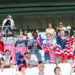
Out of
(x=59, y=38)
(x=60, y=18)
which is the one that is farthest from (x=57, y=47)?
(x=60, y=18)

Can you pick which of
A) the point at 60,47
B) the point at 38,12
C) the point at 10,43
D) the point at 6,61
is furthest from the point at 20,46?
the point at 38,12

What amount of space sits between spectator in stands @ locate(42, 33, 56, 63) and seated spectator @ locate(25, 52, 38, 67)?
0.37m

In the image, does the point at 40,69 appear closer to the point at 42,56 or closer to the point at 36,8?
the point at 42,56

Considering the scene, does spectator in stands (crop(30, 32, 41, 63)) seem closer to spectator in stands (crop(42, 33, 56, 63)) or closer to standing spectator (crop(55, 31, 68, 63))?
spectator in stands (crop(42, 33, 56, 63))

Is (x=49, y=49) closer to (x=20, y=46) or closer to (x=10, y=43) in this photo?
(x=20, y=46)

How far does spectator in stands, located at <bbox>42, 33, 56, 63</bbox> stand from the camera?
479 inches

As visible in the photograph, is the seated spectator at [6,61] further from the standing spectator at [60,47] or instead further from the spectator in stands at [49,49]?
the standing spectator at [60,47]

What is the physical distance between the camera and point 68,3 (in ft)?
72.5

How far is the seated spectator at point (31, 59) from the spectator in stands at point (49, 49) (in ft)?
1.22

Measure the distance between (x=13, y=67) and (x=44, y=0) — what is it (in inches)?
431

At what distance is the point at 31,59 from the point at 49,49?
0.67 metres

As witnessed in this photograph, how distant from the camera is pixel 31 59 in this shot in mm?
12047

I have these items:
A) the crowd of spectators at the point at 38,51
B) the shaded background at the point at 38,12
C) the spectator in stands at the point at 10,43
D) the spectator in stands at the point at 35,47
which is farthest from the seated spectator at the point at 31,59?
the shaded background at the point at 38,12

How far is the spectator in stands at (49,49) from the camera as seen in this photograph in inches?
479
